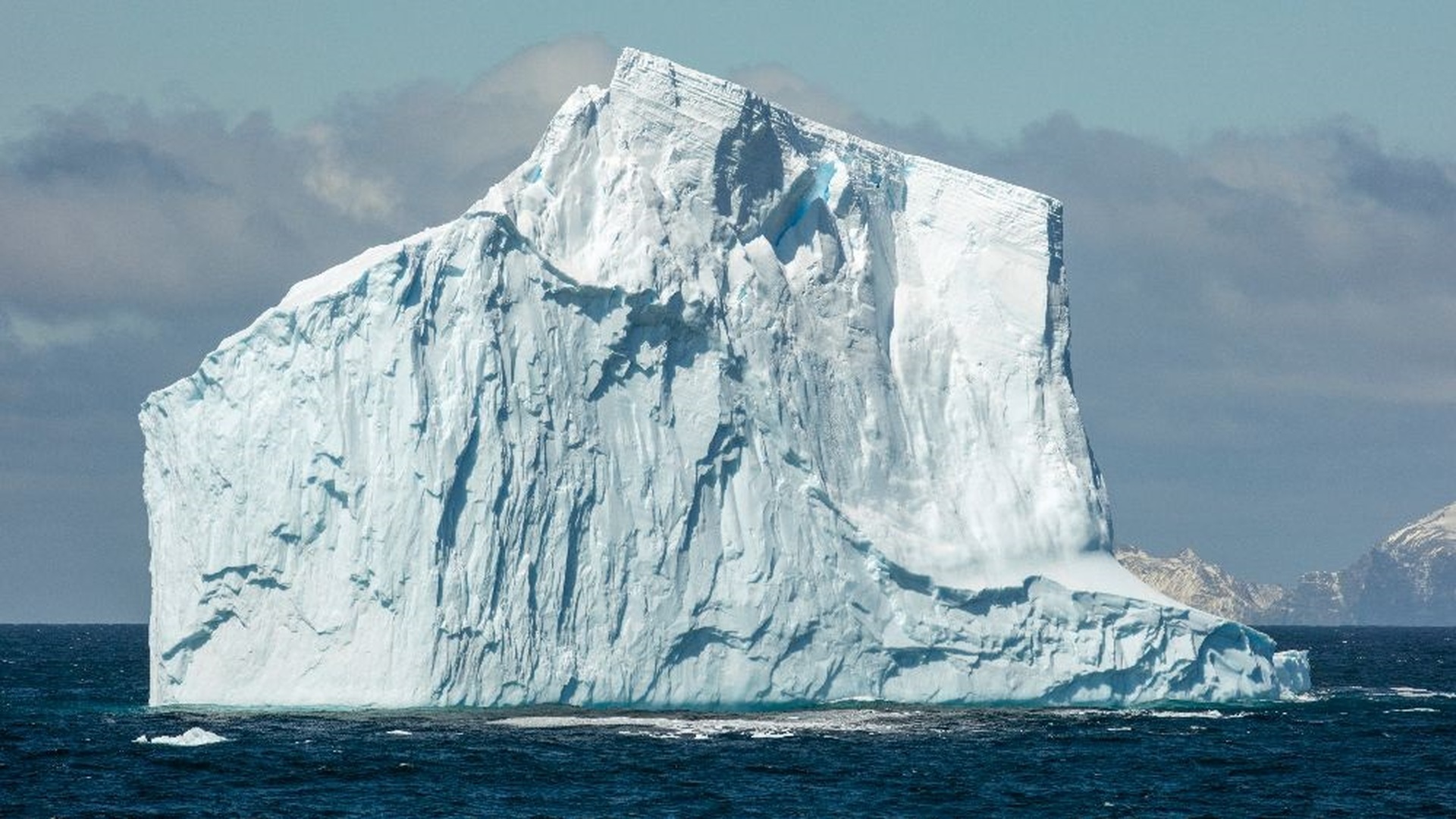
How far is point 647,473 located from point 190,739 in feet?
31.4

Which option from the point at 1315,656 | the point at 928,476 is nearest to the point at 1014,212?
the point at 928,476

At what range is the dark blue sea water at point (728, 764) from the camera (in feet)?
103

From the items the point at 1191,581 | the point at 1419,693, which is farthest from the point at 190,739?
the point at 1191,581

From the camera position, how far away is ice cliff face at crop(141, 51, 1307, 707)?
128 ft

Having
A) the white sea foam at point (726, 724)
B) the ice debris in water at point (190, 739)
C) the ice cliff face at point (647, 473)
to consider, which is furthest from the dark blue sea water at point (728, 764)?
the ice cliff face at point (647, 473)

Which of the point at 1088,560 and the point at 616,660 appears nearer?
the point at 616,660

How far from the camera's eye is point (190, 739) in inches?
1422

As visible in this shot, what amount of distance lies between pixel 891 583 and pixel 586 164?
398 inches

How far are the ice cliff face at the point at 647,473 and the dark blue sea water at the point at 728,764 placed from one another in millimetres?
1103

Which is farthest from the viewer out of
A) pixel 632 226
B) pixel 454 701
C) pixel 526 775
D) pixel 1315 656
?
pixel 1315 656

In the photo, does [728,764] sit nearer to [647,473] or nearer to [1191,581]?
[647,473]

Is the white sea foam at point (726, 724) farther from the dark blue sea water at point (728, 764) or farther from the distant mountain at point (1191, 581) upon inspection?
the distant mountain at point (1191, 581)

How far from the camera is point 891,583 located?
1631 inches

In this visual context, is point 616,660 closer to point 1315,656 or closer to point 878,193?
point 878,193
